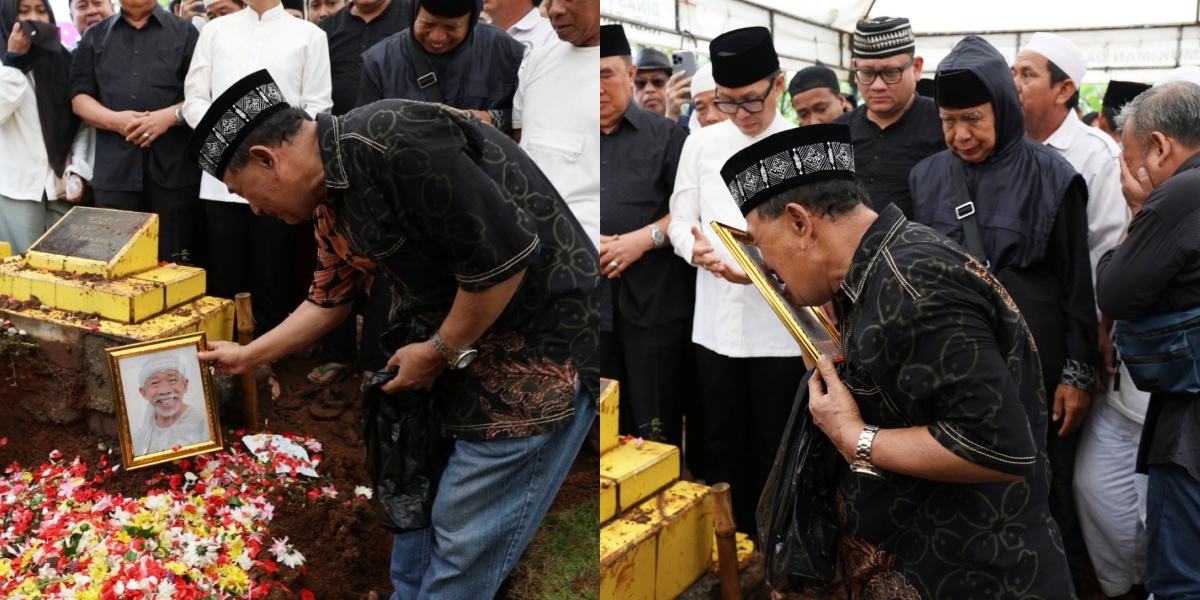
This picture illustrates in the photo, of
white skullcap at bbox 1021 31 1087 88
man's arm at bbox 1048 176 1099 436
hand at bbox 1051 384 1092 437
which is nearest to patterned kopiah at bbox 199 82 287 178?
man's arm at bbox 1048 176 1099 436

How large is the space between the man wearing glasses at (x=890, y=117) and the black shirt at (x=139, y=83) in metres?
2.45

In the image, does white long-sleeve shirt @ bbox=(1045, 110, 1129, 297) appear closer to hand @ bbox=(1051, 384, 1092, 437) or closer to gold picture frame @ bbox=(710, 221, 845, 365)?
hand @ bbox=(1051, 384, 1092, 437)

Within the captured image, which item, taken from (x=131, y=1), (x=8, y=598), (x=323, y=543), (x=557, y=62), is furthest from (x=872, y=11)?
(x=8, y=598)

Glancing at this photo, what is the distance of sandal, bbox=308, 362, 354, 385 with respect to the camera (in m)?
3.55

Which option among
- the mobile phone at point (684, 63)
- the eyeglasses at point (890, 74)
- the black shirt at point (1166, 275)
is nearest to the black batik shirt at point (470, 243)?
the black shirt at point (1166, 275)

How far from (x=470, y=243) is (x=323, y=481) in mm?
1723

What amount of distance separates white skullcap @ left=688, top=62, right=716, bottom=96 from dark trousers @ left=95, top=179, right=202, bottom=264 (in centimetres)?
208

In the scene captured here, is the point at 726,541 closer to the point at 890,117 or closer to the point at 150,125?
the point at 890,117

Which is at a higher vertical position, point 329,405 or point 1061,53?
point 1061,53

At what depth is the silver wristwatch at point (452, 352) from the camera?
6.05 feet

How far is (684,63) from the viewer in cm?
443

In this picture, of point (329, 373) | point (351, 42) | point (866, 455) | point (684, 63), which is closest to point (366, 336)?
point (329, 373)

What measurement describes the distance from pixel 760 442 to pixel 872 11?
12.7ft

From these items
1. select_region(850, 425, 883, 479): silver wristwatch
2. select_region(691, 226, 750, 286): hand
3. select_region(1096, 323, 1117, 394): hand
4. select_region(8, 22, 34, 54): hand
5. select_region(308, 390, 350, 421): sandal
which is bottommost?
select_region(308, 390, 350, 421): sandal
